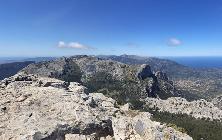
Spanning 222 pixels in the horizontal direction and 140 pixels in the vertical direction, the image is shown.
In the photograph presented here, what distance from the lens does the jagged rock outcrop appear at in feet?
182

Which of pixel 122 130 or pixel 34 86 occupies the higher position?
pixel 34 86

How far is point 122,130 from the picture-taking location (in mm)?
61719

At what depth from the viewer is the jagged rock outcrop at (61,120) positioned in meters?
55.6

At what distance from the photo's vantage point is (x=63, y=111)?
63188mm

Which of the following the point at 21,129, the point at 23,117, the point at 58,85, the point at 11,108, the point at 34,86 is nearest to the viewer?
the point at 21,129

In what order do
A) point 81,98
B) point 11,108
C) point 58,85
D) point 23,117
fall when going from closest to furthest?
point 23,117
point 11,108
point 81,98
point 58,85

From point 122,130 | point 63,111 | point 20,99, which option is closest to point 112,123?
point 122,130

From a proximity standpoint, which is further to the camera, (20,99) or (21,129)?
(20,99)

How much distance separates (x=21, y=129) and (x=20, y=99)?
41.5ft

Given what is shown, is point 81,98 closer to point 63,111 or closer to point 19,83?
point 63,111

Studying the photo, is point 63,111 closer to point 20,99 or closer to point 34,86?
point 20,99

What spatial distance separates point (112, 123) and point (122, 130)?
4039mm

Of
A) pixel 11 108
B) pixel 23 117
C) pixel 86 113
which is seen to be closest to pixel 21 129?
pixel 23 117

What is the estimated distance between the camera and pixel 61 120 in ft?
196
